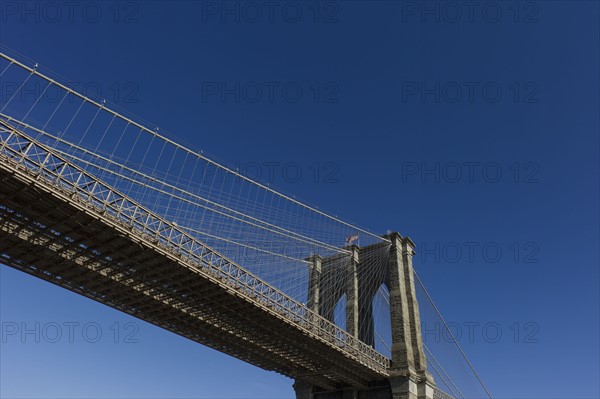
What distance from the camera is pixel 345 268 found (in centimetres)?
4994

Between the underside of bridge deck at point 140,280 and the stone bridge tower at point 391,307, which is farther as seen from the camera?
the stone bridge tower at point 391,307

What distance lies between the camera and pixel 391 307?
4425 centimetres

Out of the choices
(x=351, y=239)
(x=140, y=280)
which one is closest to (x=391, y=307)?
(x=351, y=239)

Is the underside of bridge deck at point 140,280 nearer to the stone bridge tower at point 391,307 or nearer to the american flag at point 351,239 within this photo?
the stone bridge tower at point 391,307

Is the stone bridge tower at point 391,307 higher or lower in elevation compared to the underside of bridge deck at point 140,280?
higher

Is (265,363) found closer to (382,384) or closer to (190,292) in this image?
(382,384)

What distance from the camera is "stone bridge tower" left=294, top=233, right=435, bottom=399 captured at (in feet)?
133

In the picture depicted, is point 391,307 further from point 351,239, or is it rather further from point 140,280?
point 140,280

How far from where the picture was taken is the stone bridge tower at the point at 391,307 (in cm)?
4069

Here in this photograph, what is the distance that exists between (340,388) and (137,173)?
1190 inches

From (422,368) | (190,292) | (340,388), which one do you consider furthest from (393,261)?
(190,292)

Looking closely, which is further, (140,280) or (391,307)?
(391,307)

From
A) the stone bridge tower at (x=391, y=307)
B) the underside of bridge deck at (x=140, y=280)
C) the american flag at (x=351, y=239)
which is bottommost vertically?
the underside of bridge deck at (x=140, y=280)

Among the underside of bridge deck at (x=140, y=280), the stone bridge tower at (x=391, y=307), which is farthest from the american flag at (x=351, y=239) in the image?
the underside of bridge deck at (x=140, y=280)
